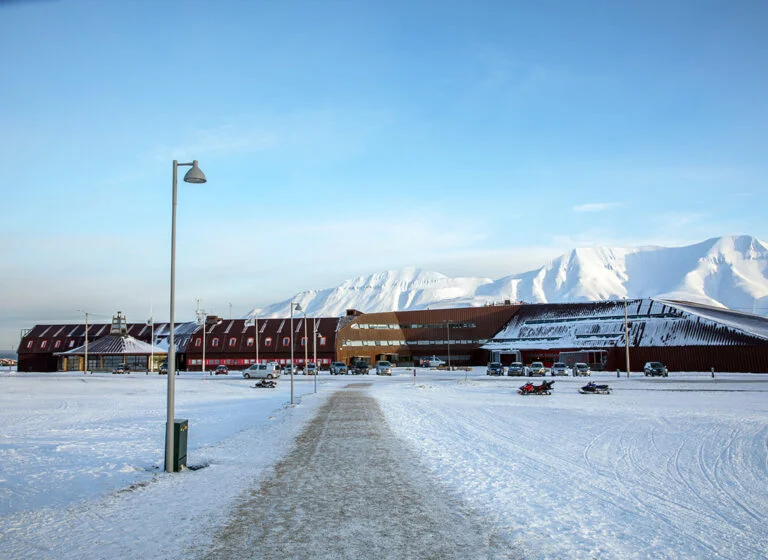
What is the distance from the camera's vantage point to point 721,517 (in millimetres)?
9672

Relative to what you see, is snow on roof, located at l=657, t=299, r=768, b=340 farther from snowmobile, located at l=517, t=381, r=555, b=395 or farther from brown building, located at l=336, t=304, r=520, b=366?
snowmobile, located at l=517, t=381, r=555, b=395

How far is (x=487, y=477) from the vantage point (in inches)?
505

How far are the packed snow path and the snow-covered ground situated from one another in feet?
1.44

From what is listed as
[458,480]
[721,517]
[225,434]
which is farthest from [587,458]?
[225,434]

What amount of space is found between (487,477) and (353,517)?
4.25m

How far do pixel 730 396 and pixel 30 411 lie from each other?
39.2 m

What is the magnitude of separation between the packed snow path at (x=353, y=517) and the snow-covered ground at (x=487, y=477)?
0.44 meters

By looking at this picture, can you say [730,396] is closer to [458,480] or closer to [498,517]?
[458,480]

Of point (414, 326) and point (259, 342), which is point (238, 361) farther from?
point (414, 326)

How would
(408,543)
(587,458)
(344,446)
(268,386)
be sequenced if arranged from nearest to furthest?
(408,543) < (587,458) < (344,446) < (268,386)

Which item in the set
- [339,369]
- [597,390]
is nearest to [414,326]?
[339,369]

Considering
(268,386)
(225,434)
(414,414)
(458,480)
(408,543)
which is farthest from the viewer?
(268,386)

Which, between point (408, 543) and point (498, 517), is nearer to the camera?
point (408, 543)

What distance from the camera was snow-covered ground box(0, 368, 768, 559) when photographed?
28.0 feet
